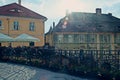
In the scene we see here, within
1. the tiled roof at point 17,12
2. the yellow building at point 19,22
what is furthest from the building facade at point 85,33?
the tiled roof at point 17,12

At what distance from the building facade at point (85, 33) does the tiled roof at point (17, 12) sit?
885cm

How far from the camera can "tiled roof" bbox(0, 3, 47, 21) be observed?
37.2 m

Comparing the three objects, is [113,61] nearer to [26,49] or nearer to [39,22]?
[26,49]

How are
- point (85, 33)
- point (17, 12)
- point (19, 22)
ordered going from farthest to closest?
point (85, 33) < point (17, 12) < point (19, 22)

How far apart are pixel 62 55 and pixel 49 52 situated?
1635mm

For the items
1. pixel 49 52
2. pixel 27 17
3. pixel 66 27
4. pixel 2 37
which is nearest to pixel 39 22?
pixel 27 17

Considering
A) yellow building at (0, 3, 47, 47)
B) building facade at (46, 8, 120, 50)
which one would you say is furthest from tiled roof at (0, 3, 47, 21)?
building facade at (46, 8, 120, 50)

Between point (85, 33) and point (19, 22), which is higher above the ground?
point (19, 22)

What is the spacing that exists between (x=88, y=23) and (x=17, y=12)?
1919 centimetres

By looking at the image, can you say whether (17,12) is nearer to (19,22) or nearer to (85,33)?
(19,22)

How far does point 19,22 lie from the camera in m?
37.8

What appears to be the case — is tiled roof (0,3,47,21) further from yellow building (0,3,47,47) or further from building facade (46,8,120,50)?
building facade (46,8,120,50)

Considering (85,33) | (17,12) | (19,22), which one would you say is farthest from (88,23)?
(19,22)

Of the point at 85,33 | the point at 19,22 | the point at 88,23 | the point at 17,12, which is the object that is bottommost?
the point at 85,33
